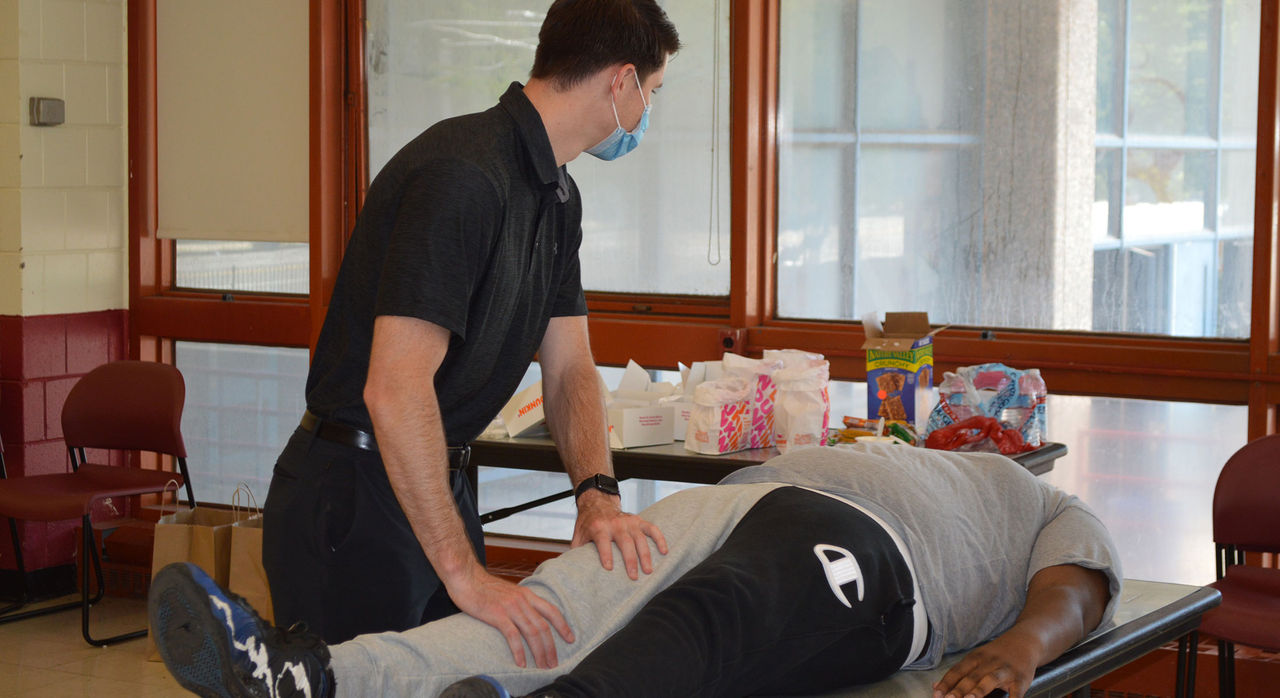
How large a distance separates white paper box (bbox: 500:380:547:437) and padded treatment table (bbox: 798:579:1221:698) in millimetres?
1352

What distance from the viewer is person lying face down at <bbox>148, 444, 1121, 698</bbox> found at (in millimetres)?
1437

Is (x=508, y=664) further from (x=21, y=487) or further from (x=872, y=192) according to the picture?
(x=21, y=487)

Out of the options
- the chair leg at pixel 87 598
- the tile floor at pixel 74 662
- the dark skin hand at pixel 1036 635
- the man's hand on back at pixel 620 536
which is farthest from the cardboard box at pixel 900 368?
the chair leg at pixel 87 598

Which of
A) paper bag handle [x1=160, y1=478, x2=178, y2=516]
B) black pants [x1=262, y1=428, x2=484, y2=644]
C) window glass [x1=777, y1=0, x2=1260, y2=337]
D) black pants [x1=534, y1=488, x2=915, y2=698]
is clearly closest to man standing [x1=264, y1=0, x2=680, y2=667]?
black pants [x1=262, y1=428, x2=484, y2=644]

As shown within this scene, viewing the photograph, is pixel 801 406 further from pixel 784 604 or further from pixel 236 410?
pixel 236 410

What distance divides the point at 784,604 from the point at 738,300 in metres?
2.17

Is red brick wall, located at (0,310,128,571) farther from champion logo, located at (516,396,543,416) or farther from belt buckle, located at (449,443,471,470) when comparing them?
belt buckle, located at (449,443,471,470)

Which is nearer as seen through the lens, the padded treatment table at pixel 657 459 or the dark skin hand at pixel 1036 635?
the dark skin hand at pixel 1036 635

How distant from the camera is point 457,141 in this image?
1.73 meters

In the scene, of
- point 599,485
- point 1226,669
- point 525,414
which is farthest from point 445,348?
point 1226,669

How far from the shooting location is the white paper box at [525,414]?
9.97ft

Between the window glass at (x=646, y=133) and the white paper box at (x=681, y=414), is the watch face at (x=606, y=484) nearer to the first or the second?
the white paper box at (x=681, y=414)

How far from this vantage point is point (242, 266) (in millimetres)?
4613

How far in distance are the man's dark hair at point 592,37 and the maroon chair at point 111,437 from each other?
2.57 m
